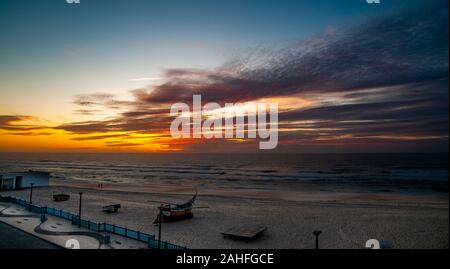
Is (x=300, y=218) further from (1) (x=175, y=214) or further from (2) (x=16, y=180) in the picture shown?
(2) (x=16, y=180)

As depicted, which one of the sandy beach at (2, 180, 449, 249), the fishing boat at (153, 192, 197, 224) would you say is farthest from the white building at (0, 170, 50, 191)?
the fishing boat at (153, 192, 197, 224)

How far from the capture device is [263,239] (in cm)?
2030

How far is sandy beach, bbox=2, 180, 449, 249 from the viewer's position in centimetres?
2016

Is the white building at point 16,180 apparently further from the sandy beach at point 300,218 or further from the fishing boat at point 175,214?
the fishing boat at point 175,214

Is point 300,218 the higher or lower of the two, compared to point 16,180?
lower

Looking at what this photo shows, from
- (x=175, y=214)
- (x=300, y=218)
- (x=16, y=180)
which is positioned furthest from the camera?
(x=16, y=180)

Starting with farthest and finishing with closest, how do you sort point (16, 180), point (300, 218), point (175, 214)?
1. point (16, 180)
2. point (300, 218)
3. point (175, 214)

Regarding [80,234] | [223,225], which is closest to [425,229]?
[223,225]

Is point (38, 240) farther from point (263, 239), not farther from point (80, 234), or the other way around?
point (263, 239)

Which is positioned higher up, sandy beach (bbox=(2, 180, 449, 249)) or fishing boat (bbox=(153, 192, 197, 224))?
fishing boat (bbox=(153, 192, 197, 224))

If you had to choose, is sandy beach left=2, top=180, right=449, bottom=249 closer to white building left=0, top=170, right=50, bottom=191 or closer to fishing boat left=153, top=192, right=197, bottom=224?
fishing boat left=153, top=192, right=197, bottom=224

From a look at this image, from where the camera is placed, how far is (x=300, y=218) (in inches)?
1068

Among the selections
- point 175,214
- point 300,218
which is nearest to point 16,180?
point 175,214
